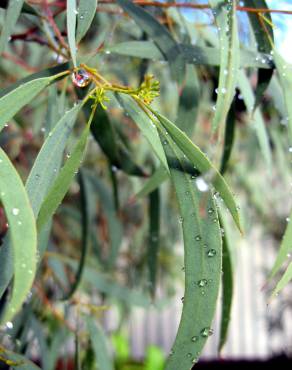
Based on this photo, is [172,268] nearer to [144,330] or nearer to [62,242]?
[62,242]

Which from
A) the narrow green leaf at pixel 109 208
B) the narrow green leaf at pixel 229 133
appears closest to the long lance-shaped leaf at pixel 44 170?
the narrow green leaf at pixel 229 133

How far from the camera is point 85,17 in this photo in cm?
74

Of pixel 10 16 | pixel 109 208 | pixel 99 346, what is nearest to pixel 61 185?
pixel 10 16

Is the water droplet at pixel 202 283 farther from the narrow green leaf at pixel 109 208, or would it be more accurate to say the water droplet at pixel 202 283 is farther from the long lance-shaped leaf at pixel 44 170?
the narrow green leaf at pixel 109 208

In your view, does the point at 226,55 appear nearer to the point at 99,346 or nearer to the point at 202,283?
the point at 202,283

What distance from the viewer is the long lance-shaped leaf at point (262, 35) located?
849 mm

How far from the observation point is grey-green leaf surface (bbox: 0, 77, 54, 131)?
665mm

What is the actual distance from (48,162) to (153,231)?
0.55m

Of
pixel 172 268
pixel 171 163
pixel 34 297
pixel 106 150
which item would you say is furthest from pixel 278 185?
pixel 171 163

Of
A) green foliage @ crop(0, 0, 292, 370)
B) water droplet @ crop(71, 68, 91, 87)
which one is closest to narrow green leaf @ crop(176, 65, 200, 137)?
green foliage @ crop(0, 0, 292, 370)

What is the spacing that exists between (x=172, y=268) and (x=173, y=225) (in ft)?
1.24

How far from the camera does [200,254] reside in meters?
0.65

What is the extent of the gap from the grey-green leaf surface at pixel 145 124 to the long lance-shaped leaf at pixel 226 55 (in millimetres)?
61

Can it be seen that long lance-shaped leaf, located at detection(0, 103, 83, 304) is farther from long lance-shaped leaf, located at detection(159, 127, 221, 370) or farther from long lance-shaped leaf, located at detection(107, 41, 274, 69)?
long lance-shaped leaf, located at detection(107, 41, 274, 69)
